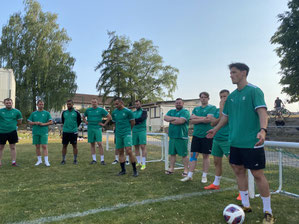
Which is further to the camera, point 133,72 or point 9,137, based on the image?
point 133,72

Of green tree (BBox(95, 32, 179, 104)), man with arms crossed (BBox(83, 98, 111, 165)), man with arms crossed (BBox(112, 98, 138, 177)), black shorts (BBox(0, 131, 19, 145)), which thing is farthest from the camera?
green tree (BBox(95, 32, 179, 104))

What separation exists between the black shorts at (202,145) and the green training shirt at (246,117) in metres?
1.87

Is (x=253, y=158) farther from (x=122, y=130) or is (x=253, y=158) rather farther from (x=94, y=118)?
(x=94, y=118)

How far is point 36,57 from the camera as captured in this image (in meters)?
28.6

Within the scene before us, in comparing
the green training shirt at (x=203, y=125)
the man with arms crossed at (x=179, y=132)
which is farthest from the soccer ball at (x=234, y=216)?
the man with arms crossed at (x=179, y=132)

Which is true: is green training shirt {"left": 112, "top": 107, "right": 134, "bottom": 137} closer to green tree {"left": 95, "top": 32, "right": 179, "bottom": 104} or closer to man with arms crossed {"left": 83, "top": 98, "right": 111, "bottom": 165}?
man with arms crossed {"left": 83, "top": 98, "right": 111, "bottom": 165}

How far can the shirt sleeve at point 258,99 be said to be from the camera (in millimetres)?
2893

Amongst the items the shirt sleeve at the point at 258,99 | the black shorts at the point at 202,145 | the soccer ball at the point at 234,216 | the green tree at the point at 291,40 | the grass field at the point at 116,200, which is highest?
the green tree at the point at 291,40

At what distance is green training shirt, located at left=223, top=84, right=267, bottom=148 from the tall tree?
97.4 feet

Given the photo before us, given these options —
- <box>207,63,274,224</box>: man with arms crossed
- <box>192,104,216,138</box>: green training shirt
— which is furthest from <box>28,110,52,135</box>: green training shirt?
<box>207,63,274,224</box>: man with arms crossed

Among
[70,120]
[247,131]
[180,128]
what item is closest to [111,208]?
[247,131]

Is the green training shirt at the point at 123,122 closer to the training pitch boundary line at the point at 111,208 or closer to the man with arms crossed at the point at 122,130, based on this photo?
the man with arms crossed at the point at 122,130

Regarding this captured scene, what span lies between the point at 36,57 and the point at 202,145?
29.2 m

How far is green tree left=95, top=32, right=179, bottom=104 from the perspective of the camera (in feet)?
122
